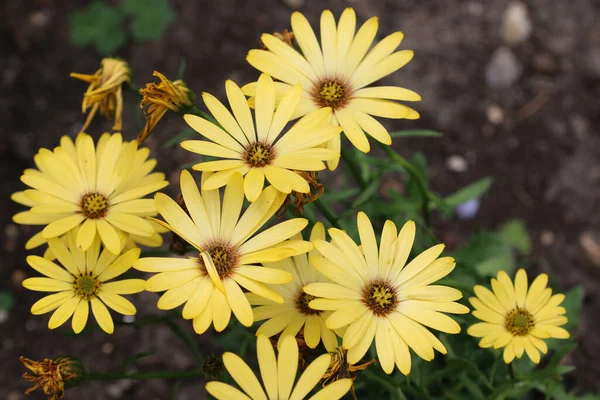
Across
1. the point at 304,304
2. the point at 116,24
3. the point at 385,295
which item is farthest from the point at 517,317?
the point at 116,24

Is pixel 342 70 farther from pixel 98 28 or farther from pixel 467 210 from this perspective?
pixel 98 28

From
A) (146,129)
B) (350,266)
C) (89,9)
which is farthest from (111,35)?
(350,266)

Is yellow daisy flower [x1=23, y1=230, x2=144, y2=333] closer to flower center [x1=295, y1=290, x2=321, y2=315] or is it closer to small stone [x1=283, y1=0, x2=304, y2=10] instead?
flower center [x1=295, y1=290, x2=321, y2=315]

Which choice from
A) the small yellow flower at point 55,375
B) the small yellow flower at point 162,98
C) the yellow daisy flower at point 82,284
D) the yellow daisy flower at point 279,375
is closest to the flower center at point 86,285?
the yellow daisy flower at point 82,284

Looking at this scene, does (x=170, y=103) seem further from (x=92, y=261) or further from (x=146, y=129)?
→ (x=92, y=261)

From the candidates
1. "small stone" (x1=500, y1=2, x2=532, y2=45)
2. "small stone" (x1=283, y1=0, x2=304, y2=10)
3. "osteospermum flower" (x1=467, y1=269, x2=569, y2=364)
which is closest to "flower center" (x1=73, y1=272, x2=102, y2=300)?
"osteospermum flower" (x1=467, y1=269, x2=569, y2=364)
